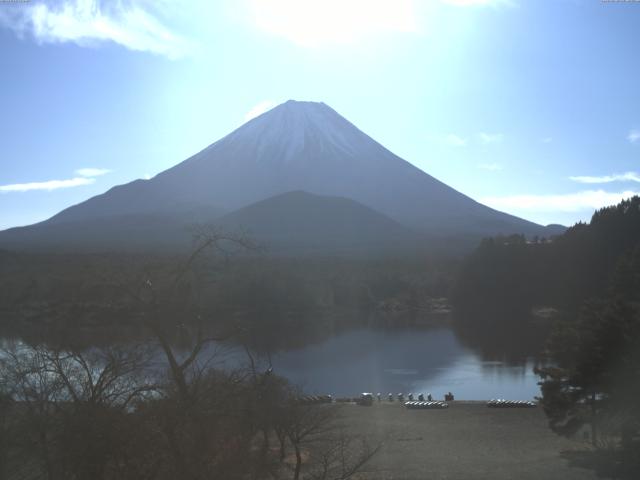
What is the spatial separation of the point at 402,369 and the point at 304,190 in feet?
196

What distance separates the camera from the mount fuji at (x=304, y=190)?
67812 mm

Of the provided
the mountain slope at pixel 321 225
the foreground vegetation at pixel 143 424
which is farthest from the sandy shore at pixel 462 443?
the mountain slope at pixel 321 225

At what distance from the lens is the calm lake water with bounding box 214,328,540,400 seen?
16.8 m

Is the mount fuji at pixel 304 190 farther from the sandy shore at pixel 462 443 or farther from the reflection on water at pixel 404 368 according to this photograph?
the sandy shore at pixel 462 443

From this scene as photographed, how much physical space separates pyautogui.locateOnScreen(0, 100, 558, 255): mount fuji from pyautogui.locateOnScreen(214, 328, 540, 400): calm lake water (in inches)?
1541

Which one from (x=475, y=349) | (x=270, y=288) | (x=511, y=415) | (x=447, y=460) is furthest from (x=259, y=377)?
(x=270, y=288)

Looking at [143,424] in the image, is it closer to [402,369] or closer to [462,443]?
[462,443]

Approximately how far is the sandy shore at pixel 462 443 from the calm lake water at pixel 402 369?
2550mm

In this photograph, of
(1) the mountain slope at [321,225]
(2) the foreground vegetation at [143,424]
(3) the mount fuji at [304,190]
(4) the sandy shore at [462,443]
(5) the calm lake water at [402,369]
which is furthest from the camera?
(3) the mount fuji at [304,190]

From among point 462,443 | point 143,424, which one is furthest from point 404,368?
point 143,424

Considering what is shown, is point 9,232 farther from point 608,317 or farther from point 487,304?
point 608,317

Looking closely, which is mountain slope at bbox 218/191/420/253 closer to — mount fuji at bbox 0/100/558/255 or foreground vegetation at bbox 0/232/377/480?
mount fuji at bbox 0/100/558/255

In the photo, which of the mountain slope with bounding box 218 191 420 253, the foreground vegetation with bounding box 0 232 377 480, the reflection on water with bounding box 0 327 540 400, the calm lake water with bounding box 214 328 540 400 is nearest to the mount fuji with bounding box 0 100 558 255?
the mountain slope with bounding box 218 191 420 253

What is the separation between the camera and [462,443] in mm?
10562
